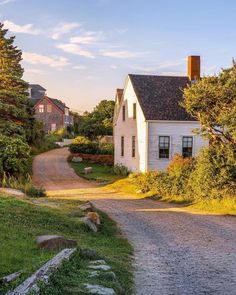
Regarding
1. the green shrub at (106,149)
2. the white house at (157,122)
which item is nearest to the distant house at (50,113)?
the green shrub at (106,149)

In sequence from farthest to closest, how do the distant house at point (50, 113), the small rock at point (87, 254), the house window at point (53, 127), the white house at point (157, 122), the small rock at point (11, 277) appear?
the house window at point (53, 127)
the distant house at point (50, 113)
the white house at point (157, 122)
the small rock at point (87, 254)
the small rock at point (11, 277)

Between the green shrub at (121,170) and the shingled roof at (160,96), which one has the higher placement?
the shingled roof at (160,96)

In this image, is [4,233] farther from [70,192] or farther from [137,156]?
[137,156]

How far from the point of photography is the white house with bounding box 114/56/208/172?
1542 inches

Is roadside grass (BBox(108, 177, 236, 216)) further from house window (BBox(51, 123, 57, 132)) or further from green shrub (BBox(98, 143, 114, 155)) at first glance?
house window (BBox(51, 123, 57, 132))

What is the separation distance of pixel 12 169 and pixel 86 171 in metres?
9.86

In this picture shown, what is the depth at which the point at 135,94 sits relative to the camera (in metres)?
41.1

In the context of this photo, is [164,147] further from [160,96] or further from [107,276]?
[107,276]

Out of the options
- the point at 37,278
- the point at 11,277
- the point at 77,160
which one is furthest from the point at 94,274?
the point at 77,160

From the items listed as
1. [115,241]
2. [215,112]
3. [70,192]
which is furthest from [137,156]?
Result: [115,241]

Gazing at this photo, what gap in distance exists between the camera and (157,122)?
128 feet

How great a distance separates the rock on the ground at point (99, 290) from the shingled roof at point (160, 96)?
31442 mm

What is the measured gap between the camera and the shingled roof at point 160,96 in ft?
129

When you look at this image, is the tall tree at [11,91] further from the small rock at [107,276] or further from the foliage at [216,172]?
the small rock at [107,276]
